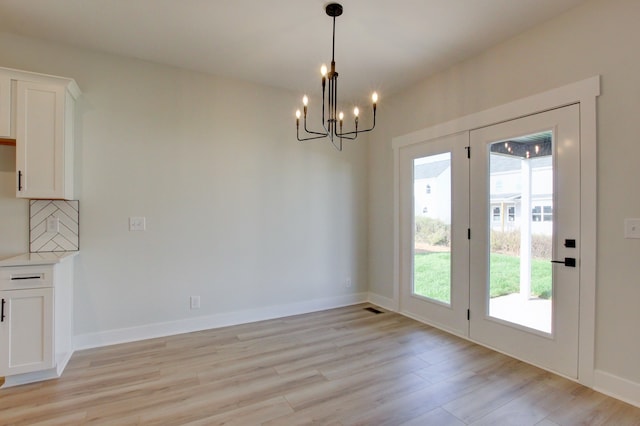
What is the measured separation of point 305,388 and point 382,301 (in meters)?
2.31

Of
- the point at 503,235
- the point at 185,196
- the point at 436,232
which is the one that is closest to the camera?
the point at 503,235

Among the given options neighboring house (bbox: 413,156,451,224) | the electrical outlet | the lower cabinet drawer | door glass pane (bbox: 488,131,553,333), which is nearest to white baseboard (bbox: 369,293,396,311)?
neighboring house (bbox: 413,156,451,224)

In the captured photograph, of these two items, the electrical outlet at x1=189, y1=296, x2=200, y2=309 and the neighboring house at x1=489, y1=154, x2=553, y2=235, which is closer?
the neighboring house at x1=489, y1=154, x2=553, y2=235

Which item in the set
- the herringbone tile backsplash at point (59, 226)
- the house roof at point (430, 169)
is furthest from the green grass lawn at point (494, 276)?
the herringbone tile backsplash at point (59, 226)

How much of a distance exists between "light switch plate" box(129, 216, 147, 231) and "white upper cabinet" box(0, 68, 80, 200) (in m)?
0.62

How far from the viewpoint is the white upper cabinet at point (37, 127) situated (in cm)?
255

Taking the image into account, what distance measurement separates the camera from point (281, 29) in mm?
2797

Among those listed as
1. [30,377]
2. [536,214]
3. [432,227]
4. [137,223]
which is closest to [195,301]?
[137,223]

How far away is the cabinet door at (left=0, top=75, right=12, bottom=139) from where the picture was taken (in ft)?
8.27

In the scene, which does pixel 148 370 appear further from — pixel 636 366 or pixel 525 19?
pixel 525 19

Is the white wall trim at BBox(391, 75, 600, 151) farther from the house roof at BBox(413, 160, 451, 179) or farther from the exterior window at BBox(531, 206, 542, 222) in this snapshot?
the exterior window at BBox(531, 206, 542, 222)

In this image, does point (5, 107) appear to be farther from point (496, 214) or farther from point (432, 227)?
point (496, 214)

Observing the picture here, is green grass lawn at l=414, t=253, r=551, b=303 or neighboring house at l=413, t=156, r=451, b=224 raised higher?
neighboring house at l=413, t=156, r=451, b=224

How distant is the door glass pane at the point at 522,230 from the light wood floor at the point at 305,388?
49cm
